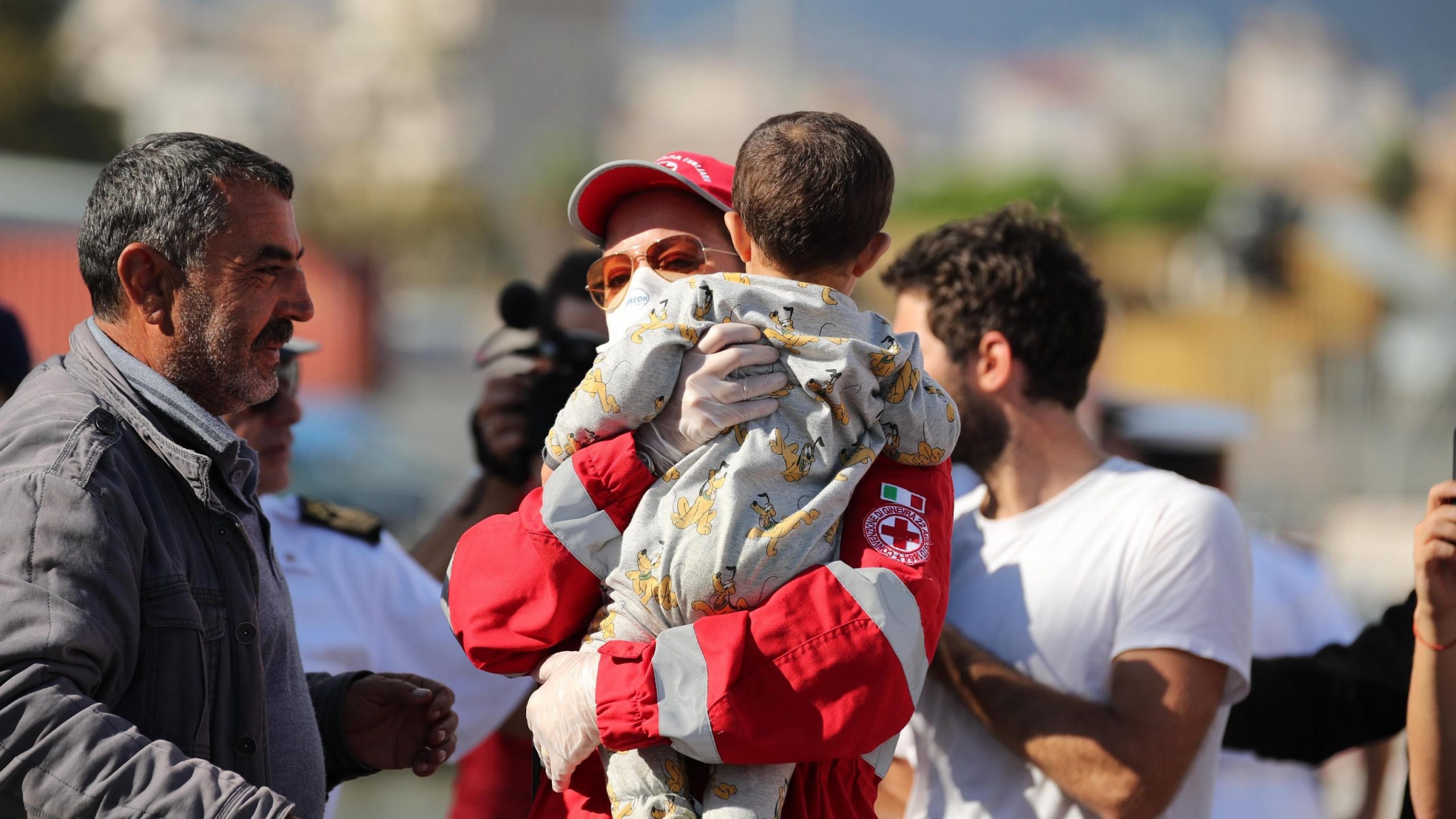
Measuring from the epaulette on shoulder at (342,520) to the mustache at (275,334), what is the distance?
110cm

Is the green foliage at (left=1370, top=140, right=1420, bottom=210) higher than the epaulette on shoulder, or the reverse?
the epaulette on shoulder

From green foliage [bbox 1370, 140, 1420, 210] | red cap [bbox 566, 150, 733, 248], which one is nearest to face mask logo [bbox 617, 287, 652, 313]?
red cap [bbox 566, 150, 733, 248]

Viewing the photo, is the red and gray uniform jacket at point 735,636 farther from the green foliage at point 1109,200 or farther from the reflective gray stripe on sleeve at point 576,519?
the green foliage at point 1109,200

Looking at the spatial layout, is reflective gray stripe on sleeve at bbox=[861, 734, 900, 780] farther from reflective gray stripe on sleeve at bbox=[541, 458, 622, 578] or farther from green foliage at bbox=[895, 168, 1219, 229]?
green foliage at bbox=[895, 168, 1219, 229]

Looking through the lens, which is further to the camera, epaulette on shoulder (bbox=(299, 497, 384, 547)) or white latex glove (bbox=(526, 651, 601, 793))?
epaulette on shoulder (bbox=(299, 497, 384, 547))

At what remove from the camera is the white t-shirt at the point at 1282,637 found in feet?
11.2

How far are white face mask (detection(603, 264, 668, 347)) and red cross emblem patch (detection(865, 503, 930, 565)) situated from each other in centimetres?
44

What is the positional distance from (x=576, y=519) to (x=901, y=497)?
470 millimetres

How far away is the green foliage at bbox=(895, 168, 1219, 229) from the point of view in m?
36.6

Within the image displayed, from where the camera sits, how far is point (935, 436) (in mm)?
1887

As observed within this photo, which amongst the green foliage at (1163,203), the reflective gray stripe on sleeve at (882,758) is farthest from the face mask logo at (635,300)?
the green foliage at (1163,203)

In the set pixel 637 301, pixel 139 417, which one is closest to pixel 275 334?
pixel 139 417

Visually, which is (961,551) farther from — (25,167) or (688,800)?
(25,167)

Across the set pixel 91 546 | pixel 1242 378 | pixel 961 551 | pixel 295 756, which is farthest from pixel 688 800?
pixel 1242 378
